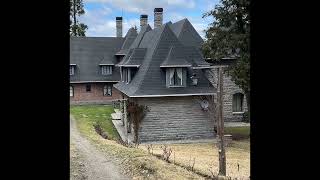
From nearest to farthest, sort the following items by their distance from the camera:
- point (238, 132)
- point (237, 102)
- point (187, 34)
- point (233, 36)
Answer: point (233, 36) < point (238, 132) < point (237, 102) < point (187, 34)

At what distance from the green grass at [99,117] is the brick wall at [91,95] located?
3615 millimetres

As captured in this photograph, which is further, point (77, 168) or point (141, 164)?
point (141, 164)

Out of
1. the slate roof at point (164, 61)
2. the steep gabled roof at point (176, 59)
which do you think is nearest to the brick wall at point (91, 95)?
the slate roof at point (164, 61)

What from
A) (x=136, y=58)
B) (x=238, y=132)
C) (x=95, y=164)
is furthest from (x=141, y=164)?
(x=136, y=58)

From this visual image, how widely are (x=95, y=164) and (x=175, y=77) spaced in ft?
40.2

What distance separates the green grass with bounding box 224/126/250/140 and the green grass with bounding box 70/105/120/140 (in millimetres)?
7066

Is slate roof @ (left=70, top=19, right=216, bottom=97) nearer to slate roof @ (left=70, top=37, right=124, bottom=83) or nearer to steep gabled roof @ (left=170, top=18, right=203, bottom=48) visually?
steep gabled roof @ (left=170, top=18, right=203, bottom=48)

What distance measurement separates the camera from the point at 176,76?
966 inches

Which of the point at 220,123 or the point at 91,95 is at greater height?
the point at 91,95

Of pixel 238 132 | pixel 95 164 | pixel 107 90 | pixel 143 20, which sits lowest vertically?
pixel 238 132

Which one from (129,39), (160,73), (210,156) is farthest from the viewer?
(129,39)

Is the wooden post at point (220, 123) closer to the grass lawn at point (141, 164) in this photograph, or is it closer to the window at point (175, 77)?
the grass lawn at point (141, 164)

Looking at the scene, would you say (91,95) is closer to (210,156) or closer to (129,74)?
(129,74)
